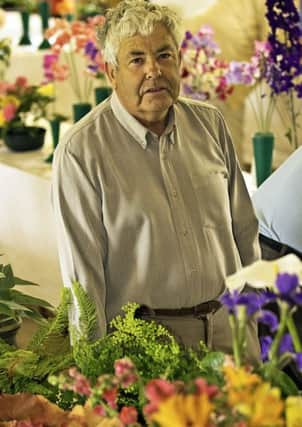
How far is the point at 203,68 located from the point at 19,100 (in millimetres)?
758

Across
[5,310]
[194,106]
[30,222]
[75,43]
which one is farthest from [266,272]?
[75,43]

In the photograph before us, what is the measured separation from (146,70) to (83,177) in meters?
0.23

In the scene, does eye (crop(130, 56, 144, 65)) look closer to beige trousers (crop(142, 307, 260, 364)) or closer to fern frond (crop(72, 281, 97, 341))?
beige trousers (crop(142, 307, 260, 364))

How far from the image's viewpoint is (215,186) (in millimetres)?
1724

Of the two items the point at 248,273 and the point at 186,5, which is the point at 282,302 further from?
the point at 186,5

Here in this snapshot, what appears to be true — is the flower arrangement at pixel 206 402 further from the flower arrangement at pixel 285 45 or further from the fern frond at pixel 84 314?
the flower arrangement at pixel 285 45

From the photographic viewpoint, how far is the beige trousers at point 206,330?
1.69 meters

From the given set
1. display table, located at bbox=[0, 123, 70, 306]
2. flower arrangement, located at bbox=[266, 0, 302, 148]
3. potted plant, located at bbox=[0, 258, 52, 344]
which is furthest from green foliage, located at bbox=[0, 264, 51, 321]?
display table, located at bbox=[0, 123, 70, 306]

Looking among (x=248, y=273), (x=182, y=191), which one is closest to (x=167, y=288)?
(x=182, y=191)

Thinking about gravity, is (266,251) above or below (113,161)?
below

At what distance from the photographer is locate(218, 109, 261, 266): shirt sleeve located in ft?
5.90

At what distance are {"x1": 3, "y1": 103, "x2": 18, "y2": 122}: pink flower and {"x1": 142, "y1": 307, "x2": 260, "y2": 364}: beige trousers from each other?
1.71 m

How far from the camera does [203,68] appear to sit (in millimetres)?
2932

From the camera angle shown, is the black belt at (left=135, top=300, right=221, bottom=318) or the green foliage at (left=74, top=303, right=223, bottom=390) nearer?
the green foliage at (left=74, top=303, right=223, bottom=390)
